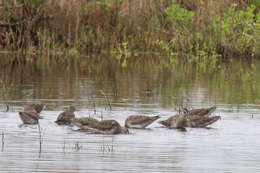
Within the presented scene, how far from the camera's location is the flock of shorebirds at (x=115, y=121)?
13086 mm

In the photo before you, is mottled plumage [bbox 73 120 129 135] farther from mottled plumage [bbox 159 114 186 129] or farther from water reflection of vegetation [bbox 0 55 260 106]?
water reflection of vegetation [bbox 0 55 260 106]

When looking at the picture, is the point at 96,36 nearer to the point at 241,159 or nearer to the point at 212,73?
the point at 212,73

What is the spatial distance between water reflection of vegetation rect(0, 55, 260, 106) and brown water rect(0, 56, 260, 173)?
0.10ft

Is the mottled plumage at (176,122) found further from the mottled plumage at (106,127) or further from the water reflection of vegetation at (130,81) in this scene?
the water reflection of vegetation at (130,81)

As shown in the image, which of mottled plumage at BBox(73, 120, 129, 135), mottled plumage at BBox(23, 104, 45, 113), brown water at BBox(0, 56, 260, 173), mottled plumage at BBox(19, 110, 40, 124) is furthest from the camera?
mottled plumage at BBox(23, 104, 45, 113)

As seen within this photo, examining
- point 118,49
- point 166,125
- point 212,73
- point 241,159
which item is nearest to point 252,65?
point 212,73

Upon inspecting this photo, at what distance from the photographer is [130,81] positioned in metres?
23.5

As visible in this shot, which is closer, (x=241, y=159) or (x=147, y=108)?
(x=241, y=159)

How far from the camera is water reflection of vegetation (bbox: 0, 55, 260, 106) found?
19062mm

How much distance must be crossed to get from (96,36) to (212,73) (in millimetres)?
11517

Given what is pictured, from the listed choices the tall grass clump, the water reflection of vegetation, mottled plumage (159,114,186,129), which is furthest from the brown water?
the tall grass clump

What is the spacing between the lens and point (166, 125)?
1411 cm

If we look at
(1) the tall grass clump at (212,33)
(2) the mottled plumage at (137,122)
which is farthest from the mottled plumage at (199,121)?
(1) the tall grass clump at (212,33)

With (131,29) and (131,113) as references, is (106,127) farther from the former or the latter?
(131,29)
